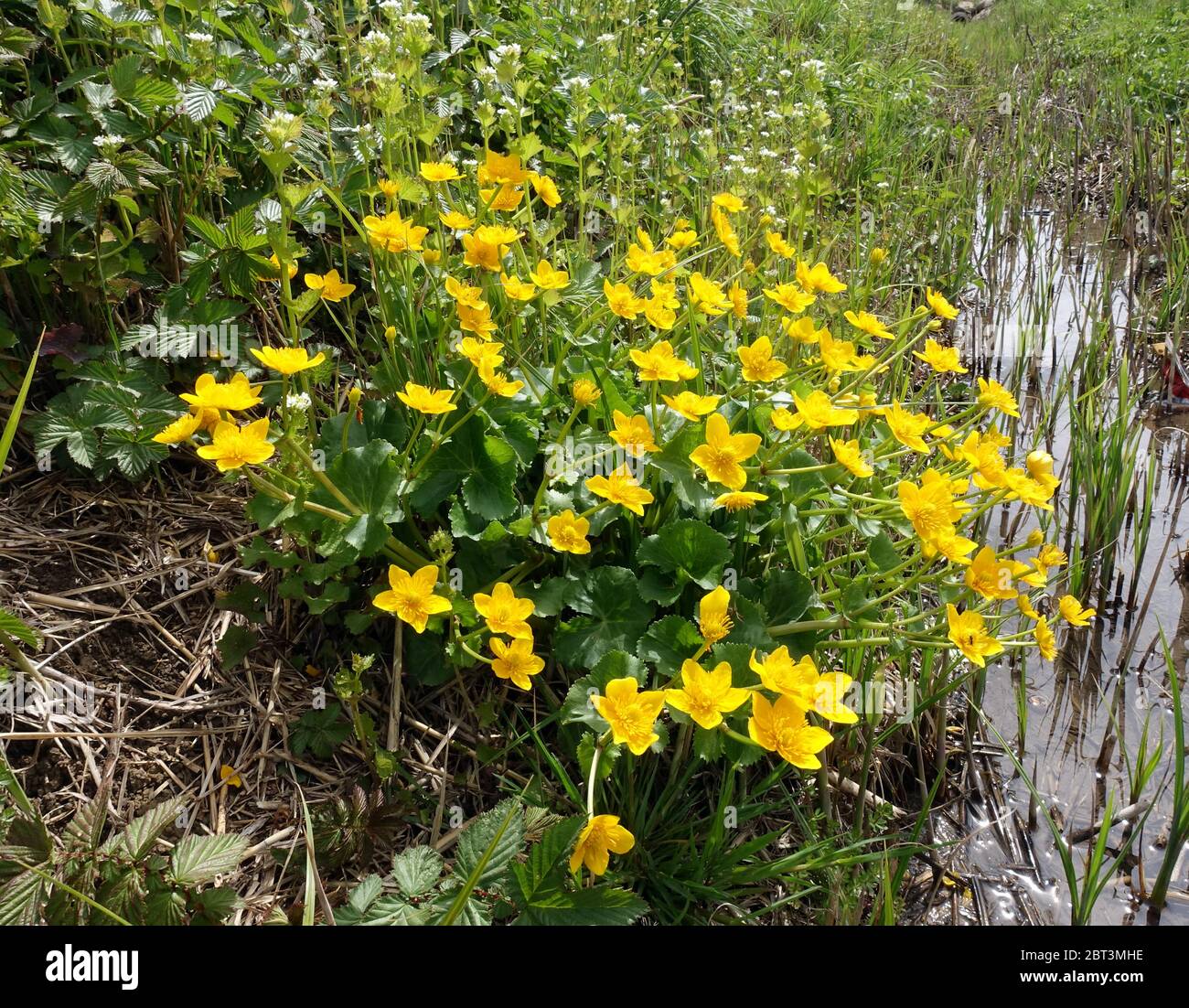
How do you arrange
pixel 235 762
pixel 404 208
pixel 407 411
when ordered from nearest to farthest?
pixel 235 762 → pixel 407 411 → pixel 404 208

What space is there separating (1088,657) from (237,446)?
83.6 inches

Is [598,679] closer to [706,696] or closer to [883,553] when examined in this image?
[706,696]

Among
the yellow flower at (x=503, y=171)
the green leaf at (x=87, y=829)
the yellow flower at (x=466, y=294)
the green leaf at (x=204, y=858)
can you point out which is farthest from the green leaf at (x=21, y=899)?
the yellow flower at (x=503, y=171)

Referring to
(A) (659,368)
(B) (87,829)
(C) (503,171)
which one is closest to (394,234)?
(C) (503,171)

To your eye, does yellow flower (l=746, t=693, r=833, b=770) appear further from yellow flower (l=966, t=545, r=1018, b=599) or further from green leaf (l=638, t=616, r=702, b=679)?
yellow flower (l=966, t=545, r=1018, b=599)

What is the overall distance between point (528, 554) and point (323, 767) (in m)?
0.58

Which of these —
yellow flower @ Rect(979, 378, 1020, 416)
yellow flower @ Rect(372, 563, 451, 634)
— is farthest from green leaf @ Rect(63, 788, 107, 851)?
yellow flower @ Rect(979, 378, 1020, 416)

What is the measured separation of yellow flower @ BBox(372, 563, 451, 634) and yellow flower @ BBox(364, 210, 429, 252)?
717 mm

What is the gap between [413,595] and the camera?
1456 mm
